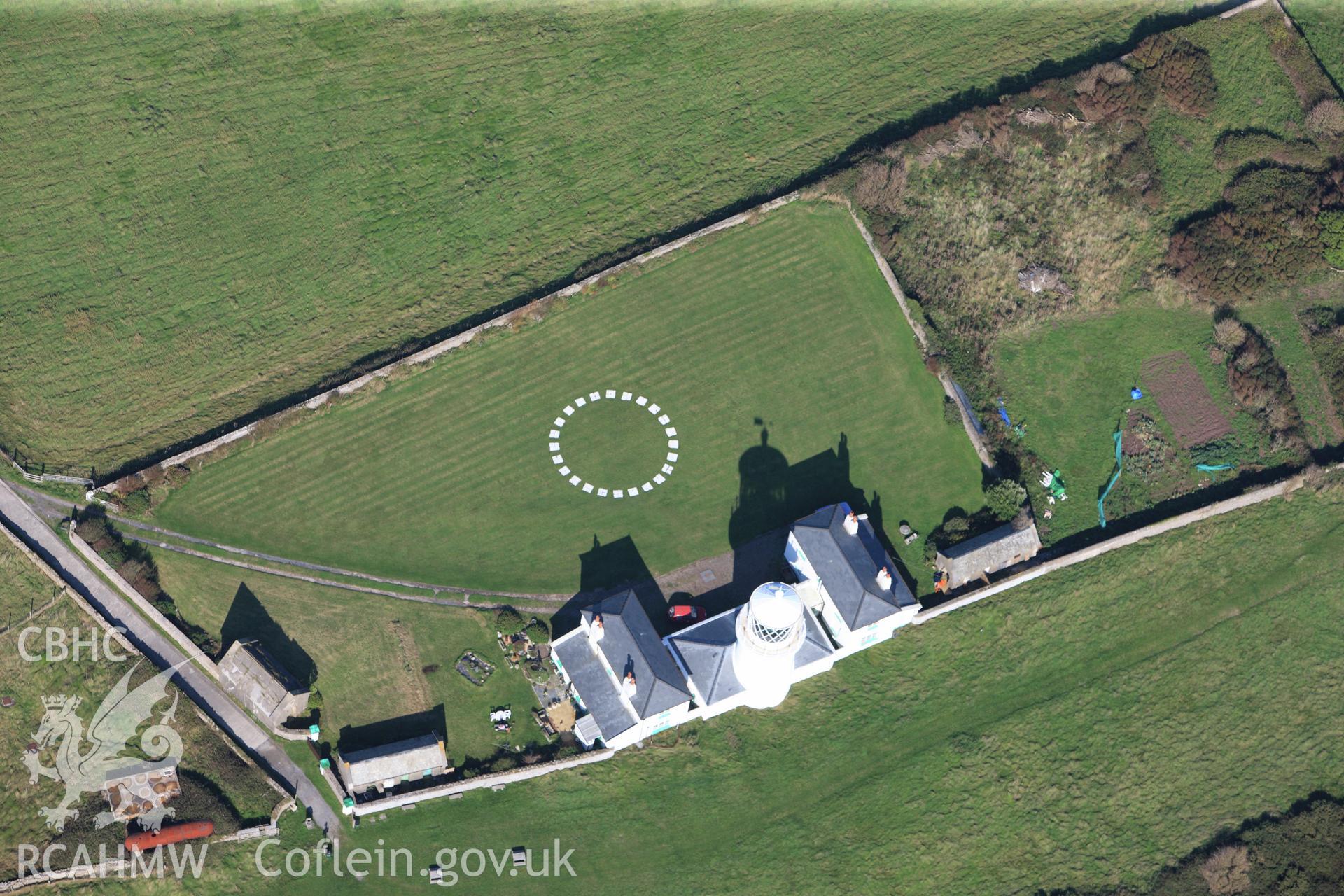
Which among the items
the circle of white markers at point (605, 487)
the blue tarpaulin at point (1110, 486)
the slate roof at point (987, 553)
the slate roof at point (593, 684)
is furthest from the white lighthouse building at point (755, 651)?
the blue tarpaulin at point (1110, 486)

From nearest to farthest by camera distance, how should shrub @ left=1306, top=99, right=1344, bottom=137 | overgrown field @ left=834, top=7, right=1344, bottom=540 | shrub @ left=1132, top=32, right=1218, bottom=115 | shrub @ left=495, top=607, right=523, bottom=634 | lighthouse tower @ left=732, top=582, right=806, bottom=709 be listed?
lighthouse tower @ left=732, top=582, right=806, bottom=709
shrub @ left=495, top=607, right=523, bottom=634
overgrown field @ left=834, top=7, right=1344, bottom=540
shrub @ left=1132, top=32, right=1218, bottom=115
shrub @ left=1306, top=99, right=1344, bottom=137

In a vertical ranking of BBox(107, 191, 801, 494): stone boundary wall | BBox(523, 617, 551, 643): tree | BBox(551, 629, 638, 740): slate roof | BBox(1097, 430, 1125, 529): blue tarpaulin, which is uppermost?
BBox(107, 191, 801, 494): stone boundary wall

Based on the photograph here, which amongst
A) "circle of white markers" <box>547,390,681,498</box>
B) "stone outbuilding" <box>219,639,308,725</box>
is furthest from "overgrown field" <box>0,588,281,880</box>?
"circle of white markers" <box>547,390,681,498</box>

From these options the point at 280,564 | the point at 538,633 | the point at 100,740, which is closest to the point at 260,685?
the point at 280,564

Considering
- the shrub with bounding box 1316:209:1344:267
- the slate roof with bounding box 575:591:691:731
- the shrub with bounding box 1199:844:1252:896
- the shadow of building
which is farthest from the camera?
the shrub with bounding box 1316:209:1344:267

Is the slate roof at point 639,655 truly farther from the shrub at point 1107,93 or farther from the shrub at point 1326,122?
the shrub at point 1326,122

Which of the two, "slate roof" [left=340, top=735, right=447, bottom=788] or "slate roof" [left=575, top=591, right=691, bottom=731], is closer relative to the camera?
"slate roof" [left=340, top=735, right=447, bottom=788]

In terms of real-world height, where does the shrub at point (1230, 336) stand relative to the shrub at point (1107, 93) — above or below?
below

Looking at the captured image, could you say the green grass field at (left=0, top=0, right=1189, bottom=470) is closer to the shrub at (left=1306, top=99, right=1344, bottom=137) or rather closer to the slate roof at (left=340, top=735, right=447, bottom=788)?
the shrub at (left=1306, top=99, right=1344, bottom=137)
